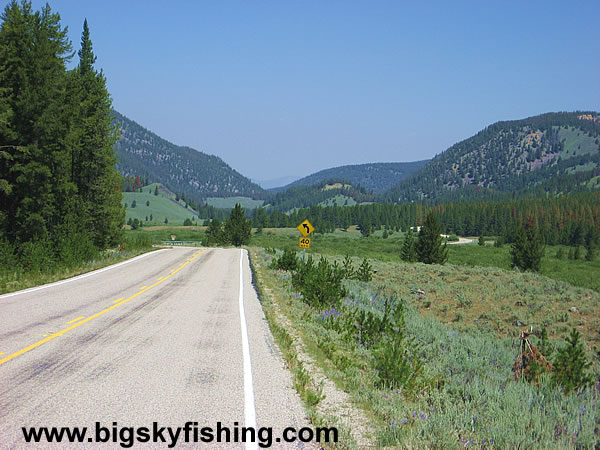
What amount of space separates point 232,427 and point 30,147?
23246mm

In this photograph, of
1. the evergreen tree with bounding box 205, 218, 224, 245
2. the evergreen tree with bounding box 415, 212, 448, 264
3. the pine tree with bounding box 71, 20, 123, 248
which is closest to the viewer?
the pine tree with bounding box 71, 20, 123, 248

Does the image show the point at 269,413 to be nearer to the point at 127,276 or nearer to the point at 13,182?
the point at 127,276

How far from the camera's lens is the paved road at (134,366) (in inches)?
186

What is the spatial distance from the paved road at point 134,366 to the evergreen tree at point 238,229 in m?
50.6

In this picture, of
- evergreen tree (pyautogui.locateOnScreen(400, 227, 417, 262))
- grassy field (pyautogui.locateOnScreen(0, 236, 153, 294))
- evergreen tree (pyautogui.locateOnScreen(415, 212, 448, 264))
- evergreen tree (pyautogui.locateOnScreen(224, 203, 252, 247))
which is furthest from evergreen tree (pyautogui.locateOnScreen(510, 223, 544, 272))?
grassy field (pyautogui.locateOnScreen(0, 236, 153, 294))

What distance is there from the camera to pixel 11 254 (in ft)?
66.3

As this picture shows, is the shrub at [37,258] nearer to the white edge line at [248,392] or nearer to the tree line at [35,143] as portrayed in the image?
the tree line at [35,143]

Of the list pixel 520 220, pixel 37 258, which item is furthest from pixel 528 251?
pixel 520 220

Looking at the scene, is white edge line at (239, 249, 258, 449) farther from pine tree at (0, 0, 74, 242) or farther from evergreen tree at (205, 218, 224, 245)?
evergreen tree at (205, 218, 224, 245)

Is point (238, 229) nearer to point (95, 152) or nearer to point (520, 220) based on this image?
point (95, 152)

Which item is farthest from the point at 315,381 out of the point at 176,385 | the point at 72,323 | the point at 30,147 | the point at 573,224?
the point at 573,224

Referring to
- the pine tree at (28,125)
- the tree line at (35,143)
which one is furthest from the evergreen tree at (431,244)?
the pine tree at (28,125)

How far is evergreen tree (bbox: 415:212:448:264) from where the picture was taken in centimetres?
5122

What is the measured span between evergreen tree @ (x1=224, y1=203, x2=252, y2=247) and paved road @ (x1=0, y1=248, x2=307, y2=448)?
50.6m
